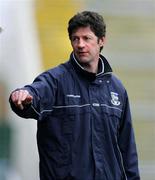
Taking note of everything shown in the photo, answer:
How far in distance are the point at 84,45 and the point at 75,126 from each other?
488 mm

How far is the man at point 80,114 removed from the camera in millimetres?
3426

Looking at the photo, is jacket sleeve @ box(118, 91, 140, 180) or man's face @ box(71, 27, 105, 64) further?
jacket sleeve @ box(118, 91, 140, 180)

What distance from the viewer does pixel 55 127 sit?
3438 mm

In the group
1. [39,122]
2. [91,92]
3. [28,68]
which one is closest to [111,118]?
[91,92]

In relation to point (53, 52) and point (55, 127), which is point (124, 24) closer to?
point (53, 52)

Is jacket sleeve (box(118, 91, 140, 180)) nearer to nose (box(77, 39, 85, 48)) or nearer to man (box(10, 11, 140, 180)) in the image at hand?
man (box(10, 11, 140, 180))

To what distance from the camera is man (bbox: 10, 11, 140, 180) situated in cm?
343

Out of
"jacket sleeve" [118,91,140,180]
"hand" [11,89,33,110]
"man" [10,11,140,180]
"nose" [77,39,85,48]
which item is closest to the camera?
"hand" [11,89,33,110]

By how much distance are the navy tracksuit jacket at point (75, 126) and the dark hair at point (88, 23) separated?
0.19 meters

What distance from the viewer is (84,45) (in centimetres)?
356

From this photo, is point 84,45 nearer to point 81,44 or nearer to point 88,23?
point 81,44

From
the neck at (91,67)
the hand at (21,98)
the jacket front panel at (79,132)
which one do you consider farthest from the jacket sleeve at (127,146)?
the hand at (21,98)

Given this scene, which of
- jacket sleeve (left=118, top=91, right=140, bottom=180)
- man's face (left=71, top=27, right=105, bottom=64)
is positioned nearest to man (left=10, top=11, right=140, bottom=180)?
man's face (left=71, top=27, right=105, bottom=64)

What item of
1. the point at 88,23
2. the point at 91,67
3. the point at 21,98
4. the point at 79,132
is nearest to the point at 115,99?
the point at 91,67
